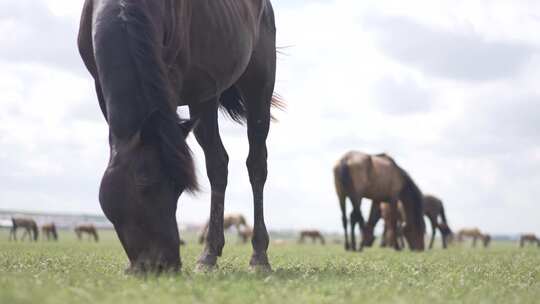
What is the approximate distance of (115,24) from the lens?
542 cm

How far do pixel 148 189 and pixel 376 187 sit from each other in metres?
17.6

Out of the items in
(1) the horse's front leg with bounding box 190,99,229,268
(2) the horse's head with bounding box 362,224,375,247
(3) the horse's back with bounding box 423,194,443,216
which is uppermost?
(1) the horse's front leg with bounding box 190,99,229,268

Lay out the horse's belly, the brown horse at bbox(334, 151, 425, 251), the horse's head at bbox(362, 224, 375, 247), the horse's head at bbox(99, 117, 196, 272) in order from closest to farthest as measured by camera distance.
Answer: the horse's head at bbox(99, 117, 196, 272) → the horse's belly → the brown horse at bbox(334, 151, 425, 251) → the horse's head at bbox(362, 224, 375, 247)

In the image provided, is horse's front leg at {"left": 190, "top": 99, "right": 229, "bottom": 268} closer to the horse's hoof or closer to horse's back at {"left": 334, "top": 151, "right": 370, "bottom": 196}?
the horse's hoof

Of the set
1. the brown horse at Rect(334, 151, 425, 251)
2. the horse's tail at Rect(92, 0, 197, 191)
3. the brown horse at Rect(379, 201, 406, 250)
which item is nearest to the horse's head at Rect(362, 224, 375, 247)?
the brown horse at Rect(334, 151, 425, 251)

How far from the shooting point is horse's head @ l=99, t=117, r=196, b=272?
4797 mm

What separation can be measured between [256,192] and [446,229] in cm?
2853

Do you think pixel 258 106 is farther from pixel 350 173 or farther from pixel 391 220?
pixel 391 220

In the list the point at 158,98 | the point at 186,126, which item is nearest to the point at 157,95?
the point at 158,98

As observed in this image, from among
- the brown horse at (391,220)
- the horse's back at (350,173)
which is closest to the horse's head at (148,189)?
the horse's back at (350,173)

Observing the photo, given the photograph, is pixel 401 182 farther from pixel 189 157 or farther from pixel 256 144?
pixel 189 157

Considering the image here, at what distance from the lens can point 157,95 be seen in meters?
5.01

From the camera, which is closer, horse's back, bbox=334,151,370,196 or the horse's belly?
the horse's belly

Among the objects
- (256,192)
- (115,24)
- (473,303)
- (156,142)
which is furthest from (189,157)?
(256,192)
